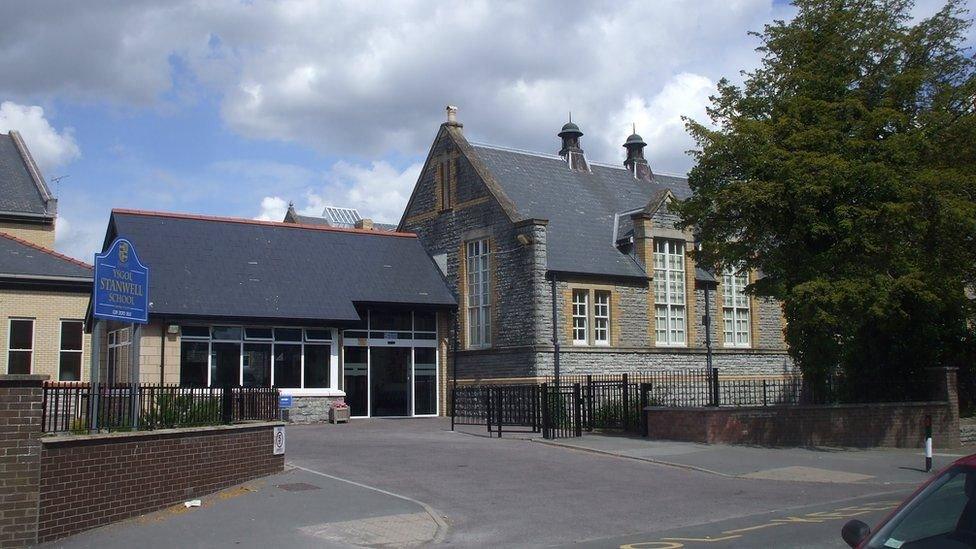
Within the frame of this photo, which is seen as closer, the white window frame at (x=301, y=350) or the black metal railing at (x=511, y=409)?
the black metal railing at (x=511, y=409)

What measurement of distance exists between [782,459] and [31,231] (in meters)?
32.5

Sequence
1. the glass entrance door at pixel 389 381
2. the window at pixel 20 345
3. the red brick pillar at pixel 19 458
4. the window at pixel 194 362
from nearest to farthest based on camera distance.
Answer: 1. the red brick pillar at pixel 19 458
2. the window at pixel 194 362
3. the glass entrance door at pixel 389 381
4. the window at pixel 20 345

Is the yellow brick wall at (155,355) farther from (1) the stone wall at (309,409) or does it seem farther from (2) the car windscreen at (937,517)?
(2) the car windscreen at (937,517)

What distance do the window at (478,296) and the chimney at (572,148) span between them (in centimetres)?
641

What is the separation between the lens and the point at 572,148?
Answer: 125 feet

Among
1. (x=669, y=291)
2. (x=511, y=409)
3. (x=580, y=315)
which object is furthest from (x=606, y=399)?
(x=669, y=291)

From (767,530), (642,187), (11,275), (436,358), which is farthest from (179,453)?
(642,187)

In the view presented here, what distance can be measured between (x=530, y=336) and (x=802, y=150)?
11.8 meters

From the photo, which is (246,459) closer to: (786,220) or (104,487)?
(104,487)

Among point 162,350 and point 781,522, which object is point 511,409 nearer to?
point 162,350

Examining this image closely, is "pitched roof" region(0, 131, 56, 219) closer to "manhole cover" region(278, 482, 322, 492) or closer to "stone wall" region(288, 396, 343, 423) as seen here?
"stone wall" region(288, 396, 343, 423)

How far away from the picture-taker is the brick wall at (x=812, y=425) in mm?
22391

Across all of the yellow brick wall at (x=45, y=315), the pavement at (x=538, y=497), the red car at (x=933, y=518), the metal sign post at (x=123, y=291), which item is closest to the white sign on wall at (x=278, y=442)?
the pavement at (x=538, y=497)

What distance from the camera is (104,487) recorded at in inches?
479
